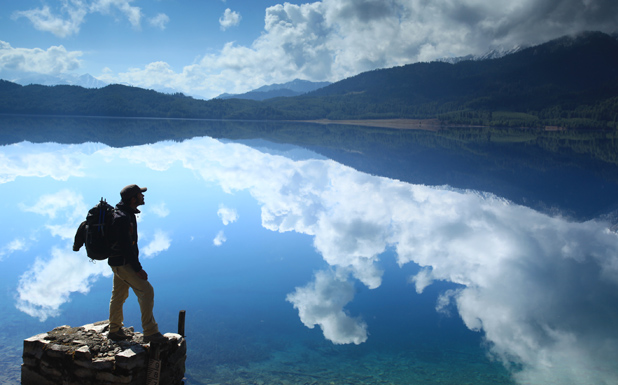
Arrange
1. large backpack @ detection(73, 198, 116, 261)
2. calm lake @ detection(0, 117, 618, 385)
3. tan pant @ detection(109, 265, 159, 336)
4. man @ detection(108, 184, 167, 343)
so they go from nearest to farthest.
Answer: large backpack @ detection(73, 198, 116, 261)
man @ detection(108, 184, 167, 343)
tan pant @ detection(109, 265, 159, 336)
calm lake @ detection(0, 117, 618, 385)

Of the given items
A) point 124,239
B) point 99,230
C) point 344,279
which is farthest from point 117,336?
point 344,279

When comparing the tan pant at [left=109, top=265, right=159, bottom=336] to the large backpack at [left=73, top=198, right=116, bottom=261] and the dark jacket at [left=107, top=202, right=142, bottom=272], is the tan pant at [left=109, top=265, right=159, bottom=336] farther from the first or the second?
the large backpack at [left=73, top=198, right=116, bottom=261]

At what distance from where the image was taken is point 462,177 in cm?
3070

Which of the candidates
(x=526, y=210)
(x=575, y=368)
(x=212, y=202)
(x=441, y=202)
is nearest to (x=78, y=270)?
(x=212, y=202)

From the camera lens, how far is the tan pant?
20.0ft

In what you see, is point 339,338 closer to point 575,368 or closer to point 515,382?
point 515,382

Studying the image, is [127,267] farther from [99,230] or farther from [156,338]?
[156,338]

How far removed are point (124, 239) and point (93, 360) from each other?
1.73 metres

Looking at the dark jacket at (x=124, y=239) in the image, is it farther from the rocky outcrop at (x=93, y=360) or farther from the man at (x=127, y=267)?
the rocky outcrop at (x=93, y=360)

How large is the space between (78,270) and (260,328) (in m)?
5.79

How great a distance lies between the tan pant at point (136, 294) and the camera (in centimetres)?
611

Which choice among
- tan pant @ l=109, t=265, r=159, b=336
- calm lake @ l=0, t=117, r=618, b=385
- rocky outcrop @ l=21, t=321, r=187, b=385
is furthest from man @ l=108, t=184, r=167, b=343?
calm lake @ l=0, t=117, r=618, b=385

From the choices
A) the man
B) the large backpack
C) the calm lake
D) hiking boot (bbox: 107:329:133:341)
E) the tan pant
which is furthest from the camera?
the calm lake

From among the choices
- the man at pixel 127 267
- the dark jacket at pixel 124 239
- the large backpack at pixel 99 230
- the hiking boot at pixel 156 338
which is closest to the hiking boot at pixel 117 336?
the man at pixel 127 267
